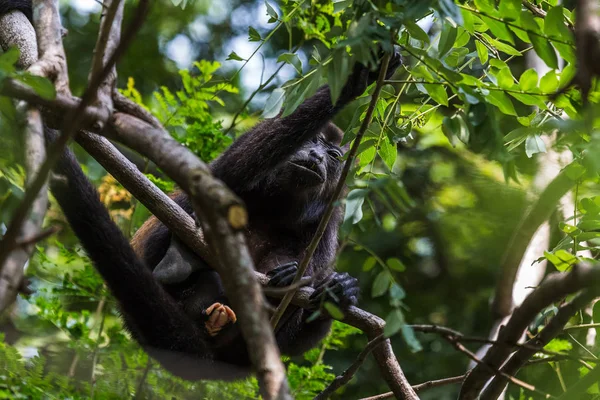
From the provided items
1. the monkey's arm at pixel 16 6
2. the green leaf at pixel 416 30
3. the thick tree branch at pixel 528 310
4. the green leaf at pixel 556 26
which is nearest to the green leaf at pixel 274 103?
the green leaf at pixel 416 30

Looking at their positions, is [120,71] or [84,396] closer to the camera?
[84,396]

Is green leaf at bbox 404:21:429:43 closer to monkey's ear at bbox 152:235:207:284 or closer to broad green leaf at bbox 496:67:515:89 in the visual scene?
broad green leaf at bbox 496:67:515:89

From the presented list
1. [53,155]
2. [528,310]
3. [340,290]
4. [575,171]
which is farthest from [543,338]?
[53,155]

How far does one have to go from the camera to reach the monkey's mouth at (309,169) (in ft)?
18.4

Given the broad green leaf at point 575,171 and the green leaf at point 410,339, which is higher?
A: the broad green leaf at point 575,171

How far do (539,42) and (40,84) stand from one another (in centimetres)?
190

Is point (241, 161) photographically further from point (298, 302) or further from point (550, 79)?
point (550, 79)

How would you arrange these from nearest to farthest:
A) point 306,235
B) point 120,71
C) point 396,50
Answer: point 396,50 → point 306,235 → point 120,71

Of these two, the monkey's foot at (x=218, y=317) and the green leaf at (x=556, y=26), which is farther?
the monkey's foot at (x=218, y=317)

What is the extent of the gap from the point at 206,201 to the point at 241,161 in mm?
3275

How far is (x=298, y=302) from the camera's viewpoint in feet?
14.9

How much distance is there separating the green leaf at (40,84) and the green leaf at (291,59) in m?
1.41

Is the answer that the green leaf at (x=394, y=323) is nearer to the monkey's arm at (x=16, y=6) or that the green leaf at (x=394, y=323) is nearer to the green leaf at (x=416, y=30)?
the green leaf at (x=416, y=30)

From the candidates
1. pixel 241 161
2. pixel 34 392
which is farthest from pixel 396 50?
pixel 34 392
